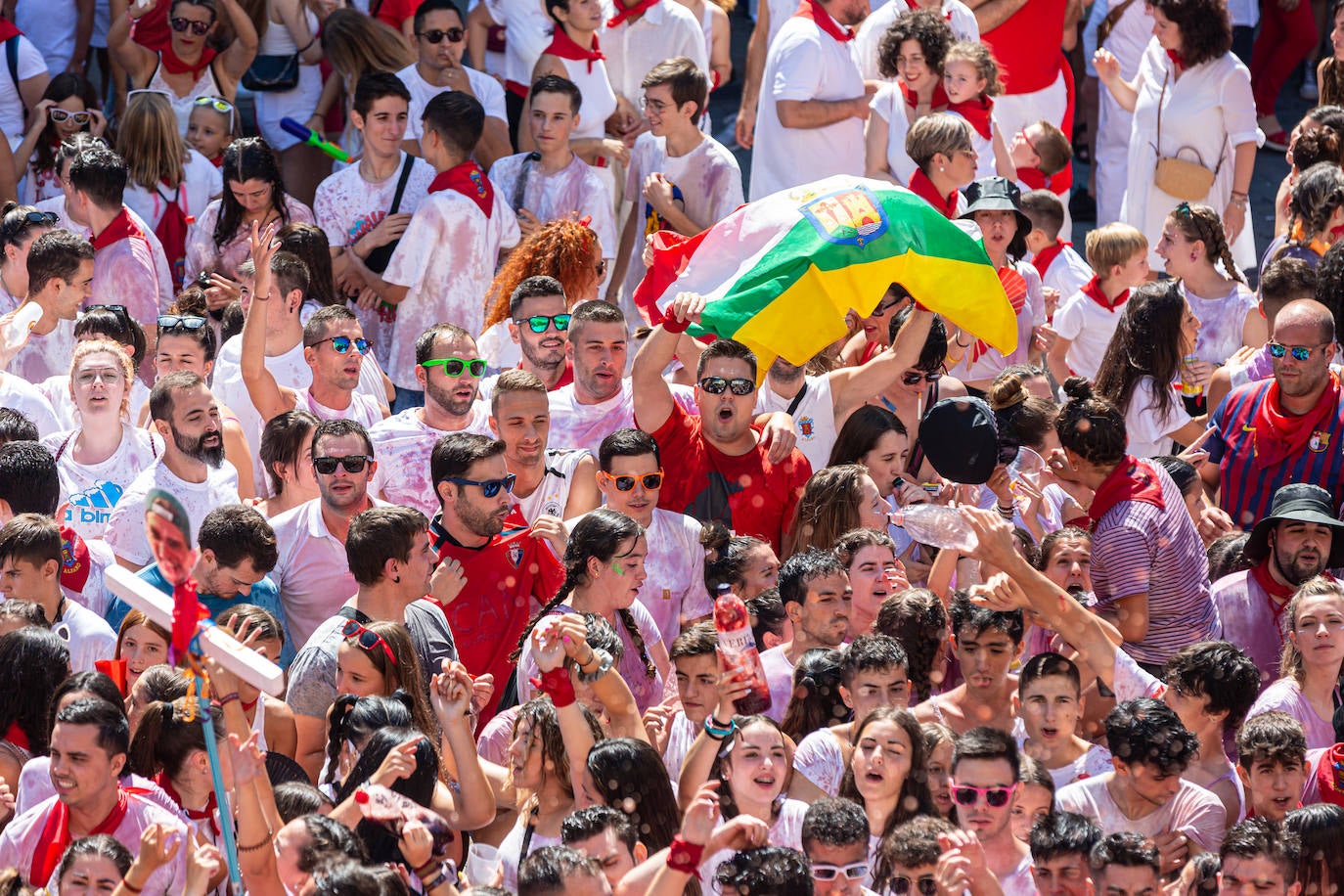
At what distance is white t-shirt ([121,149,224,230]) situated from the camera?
9.72 metres

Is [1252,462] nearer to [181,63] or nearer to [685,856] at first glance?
[685,856]

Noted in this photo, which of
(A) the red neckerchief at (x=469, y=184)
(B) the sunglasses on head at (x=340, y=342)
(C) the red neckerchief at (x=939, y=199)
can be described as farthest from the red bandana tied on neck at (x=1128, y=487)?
(A) the red neckerchief at (x=469, y=184)

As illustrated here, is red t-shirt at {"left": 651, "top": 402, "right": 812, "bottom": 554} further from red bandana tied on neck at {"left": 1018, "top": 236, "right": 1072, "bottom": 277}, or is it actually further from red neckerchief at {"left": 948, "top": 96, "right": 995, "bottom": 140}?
red neckerchief at {"left": 948, "top": 96, "right": 995, "bottom": 140}

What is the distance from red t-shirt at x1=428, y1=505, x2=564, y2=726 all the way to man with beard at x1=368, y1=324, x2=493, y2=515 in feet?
1.96

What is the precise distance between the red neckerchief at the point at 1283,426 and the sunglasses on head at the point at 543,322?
274 cm

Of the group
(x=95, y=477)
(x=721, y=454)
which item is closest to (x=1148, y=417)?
(x=721, y=454)

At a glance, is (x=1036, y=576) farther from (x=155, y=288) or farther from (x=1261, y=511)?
(x=155, y=288)

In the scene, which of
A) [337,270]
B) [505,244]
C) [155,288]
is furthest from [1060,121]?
[155,288]

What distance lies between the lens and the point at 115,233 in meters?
9.02

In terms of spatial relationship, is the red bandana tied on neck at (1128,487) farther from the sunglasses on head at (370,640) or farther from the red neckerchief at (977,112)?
the red neckerchief at (977,112)

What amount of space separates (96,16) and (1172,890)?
809 centimetres

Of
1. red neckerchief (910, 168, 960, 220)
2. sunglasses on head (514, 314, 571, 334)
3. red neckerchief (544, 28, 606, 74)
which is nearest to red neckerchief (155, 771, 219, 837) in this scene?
sunglasses on head (514, 314, 571, 334)

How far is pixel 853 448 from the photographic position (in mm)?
7520

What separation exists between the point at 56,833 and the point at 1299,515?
4131 mm
